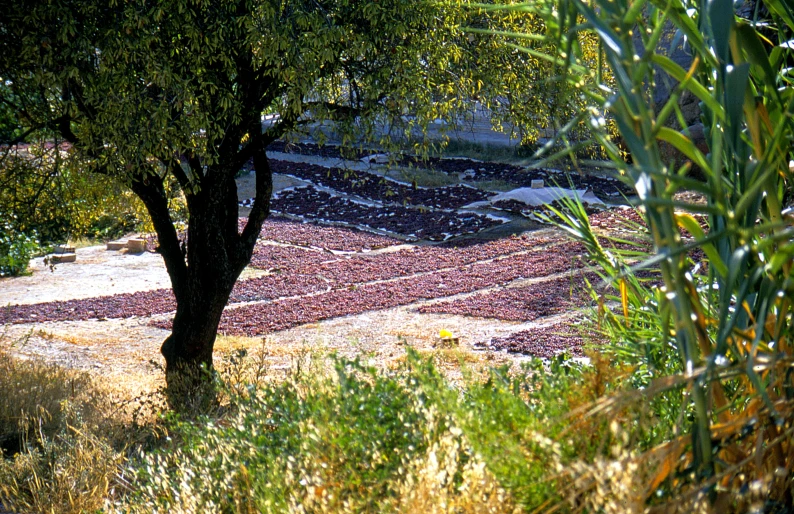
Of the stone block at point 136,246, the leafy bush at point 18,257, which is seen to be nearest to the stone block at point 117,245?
the stone block at point 136,246

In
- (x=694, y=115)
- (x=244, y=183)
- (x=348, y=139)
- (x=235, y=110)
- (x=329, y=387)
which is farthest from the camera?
(x=244, y=183)

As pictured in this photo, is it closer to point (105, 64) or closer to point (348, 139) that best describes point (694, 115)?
point (348, 139)

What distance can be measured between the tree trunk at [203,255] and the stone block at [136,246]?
9.00 metres

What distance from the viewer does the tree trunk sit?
6773 millimetres

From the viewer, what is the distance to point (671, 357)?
10.6 feet

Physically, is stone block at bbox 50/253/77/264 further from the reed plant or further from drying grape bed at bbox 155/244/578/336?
the reed plant

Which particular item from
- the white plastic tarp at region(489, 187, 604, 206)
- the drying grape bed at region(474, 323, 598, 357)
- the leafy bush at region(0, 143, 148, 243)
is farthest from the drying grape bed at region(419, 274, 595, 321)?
the white plastic tarp at region(489, 187, 604, 206)

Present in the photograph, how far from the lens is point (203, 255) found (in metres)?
6.96

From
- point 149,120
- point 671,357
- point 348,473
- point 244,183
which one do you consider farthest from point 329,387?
point 244,183

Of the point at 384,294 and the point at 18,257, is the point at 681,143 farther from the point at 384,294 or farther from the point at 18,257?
the point at 18,257

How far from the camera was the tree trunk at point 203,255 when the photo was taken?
22.2 feet

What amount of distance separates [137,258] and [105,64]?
10.8 meters

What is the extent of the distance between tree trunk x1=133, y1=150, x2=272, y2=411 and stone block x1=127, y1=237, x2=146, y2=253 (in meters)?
9.00

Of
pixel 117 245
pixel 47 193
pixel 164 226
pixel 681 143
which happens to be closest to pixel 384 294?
pixel 164 226
